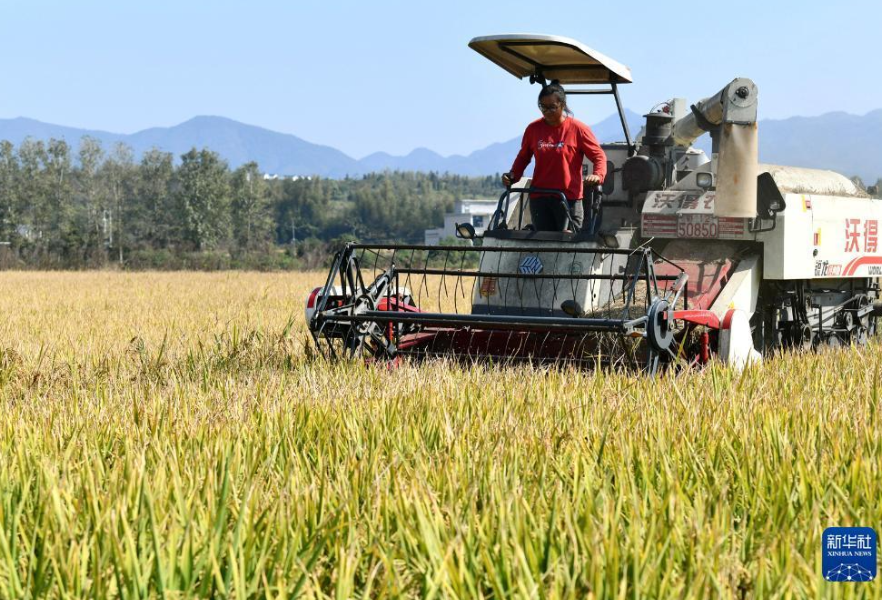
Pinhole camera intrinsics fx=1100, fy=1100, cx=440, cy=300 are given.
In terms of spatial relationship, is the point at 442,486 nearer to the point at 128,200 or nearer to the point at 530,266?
the point at 530,266

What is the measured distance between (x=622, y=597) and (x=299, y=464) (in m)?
1.70

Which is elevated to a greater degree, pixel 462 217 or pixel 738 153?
pixel 462 217

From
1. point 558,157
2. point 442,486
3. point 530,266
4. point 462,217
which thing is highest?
point 462,217

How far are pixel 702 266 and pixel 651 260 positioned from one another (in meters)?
1.33


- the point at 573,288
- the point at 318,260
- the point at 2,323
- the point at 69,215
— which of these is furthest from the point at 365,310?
the point at 69,215

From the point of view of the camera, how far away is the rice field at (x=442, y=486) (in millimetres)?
2717

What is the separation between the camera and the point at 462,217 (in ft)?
424

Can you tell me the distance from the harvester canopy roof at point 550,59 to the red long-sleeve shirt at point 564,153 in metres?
0.41

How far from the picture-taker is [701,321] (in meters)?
6.90

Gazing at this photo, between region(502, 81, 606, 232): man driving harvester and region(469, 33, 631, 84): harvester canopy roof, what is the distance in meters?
A: 0.23
